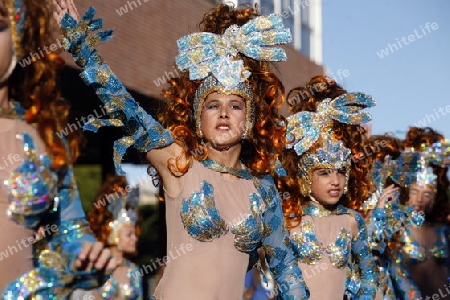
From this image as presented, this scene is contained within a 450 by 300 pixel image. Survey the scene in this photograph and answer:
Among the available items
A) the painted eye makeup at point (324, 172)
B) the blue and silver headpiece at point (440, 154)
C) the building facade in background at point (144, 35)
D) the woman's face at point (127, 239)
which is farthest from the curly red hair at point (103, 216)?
the blue and silver headpiece at point (440, 154)

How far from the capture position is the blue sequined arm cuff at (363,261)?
6945mm

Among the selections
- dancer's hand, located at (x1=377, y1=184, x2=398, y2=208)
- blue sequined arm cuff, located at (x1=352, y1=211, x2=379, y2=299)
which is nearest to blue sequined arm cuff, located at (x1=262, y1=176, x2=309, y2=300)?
blue sequined arm cuff, located at (x1=352, y1=211, x2=379, y2=299)

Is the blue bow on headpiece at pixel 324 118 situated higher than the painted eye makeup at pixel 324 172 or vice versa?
the blue bow on headpiece at pixel 324 118

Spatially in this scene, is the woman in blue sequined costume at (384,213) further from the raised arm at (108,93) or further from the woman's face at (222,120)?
the raised arm at (108,93)

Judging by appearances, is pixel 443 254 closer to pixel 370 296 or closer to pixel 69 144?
pixel 370 296

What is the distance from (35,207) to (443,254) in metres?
7.00

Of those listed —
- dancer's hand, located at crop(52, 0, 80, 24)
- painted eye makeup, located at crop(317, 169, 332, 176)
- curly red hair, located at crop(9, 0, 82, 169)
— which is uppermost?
dancer's hand, located at crop(52, 0, 80, 24)

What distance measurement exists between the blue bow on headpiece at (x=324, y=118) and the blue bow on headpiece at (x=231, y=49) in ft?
3.99

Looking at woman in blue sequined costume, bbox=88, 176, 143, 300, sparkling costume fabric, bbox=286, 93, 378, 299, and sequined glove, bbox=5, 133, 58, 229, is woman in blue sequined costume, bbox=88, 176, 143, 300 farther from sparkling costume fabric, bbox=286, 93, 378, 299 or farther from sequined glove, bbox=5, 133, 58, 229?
sequined glove, bbox=5, 133, 58, 229

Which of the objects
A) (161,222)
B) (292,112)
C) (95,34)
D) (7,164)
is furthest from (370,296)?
(7,164)

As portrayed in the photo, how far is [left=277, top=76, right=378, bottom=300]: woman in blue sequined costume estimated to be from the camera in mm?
6523

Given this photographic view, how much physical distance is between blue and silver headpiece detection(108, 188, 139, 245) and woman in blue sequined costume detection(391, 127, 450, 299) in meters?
2.99

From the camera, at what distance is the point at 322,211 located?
6742 mm

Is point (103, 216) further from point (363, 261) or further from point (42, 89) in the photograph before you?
point (42, 89)
